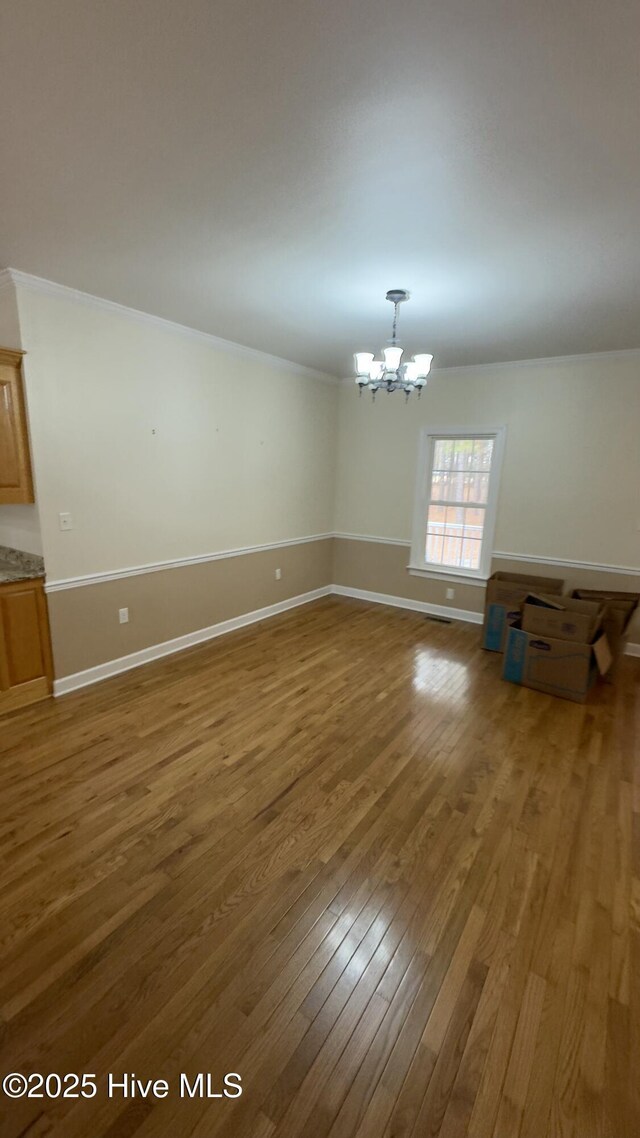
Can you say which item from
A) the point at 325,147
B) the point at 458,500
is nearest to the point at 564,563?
the point at 458,500

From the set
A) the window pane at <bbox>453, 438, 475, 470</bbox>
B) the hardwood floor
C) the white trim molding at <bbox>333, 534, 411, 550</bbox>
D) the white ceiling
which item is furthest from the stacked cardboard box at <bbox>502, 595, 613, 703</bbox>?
the white ceiling

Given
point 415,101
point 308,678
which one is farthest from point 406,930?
point 415,101

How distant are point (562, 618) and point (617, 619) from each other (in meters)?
0.68

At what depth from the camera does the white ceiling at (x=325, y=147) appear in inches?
45.6

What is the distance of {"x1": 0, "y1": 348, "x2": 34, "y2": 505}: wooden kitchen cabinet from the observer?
2715 millimetres

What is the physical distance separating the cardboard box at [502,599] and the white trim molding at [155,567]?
2264 millimetres

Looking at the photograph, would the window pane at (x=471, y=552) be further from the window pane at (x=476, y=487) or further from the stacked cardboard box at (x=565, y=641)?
the stacked cardboard box at (x=565, y=641)

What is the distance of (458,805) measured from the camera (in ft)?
7.38

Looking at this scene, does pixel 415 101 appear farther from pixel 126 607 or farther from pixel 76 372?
pixel 126 607

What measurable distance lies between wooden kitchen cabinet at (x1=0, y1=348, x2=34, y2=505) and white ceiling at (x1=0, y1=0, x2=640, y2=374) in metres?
0.59

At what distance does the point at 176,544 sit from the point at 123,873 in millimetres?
2572

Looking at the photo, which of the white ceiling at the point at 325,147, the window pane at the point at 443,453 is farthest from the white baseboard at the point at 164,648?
the white ceiling at the point at 325,147

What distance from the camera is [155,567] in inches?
147

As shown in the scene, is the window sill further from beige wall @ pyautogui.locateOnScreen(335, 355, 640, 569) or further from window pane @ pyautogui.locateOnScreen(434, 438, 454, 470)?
window pane @ pyautogui.locateOnScreen(434, 438, 454, 470)
